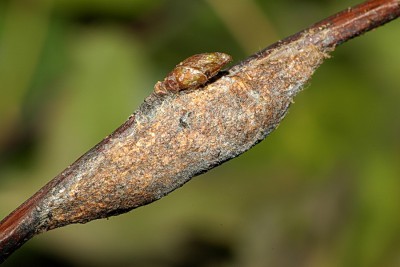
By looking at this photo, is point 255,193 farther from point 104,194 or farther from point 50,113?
point 104,194

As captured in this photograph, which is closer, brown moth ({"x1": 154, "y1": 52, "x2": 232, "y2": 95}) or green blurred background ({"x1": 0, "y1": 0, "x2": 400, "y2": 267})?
brown moth ({"x1": 154, "y1": 52, "x2": 232, "y2": 95})

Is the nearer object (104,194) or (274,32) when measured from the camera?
(104,194)

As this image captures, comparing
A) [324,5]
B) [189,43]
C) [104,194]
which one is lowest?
[104,194]

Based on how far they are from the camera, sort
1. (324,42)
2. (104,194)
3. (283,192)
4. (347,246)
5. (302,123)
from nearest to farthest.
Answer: (104,194) < (324,42) < (347,246) < (283,192) < (302,123)

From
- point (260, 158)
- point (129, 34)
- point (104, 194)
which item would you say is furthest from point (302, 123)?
point (104, 194)
